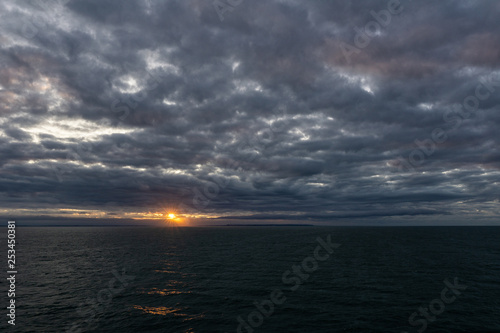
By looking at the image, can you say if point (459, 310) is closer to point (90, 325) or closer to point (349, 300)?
point (349, 300)

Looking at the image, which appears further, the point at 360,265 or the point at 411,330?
the point at 360,265

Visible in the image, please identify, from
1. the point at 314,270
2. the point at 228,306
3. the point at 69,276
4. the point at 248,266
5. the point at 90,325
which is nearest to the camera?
the point at 90,325

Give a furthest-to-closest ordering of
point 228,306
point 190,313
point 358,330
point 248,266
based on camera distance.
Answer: point 248,266, point 228,306, point 190,313, point 358,330

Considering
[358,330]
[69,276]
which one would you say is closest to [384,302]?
[358,330]

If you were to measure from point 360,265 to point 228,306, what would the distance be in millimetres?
40924

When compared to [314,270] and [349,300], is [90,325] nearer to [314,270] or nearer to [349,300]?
[349,300]

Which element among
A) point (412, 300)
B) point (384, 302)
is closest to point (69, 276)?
point (384, 302)

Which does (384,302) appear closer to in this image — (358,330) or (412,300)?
(412,300)

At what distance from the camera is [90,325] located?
30.7 m

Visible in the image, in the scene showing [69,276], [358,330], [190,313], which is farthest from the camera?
[69,276]

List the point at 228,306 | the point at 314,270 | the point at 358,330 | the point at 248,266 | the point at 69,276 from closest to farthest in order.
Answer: the point at 358,330 < the point at 228,306 < the point at 69,276 < the point at 314,270 < the point at 248,266

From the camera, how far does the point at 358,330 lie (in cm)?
2872

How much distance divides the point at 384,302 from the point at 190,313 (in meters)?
25.8

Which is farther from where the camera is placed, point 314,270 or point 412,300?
point 314,270
